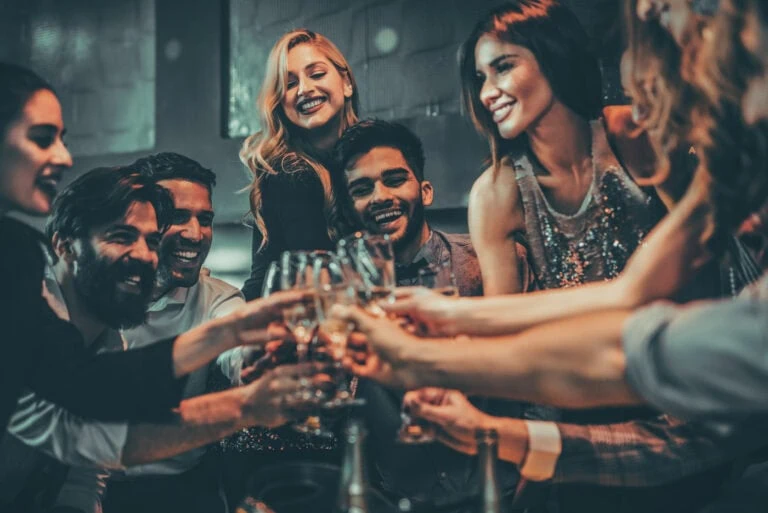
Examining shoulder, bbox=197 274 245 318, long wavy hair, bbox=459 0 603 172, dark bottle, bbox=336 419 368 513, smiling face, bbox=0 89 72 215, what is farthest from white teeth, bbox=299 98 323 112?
dark bottle, bbox=336 419 368 513

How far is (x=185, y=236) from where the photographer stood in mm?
3307

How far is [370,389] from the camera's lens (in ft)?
9.71

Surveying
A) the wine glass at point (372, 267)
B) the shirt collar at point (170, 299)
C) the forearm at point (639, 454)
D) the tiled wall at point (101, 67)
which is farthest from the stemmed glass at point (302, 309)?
the tiled wall at point (101, 67)

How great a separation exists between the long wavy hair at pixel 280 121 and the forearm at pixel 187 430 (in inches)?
22.8

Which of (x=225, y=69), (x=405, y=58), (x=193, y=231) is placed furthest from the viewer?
(x=225, y=69)

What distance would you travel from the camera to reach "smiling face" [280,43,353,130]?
311cm

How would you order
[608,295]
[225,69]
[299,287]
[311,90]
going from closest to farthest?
[608,295], [299,287], [311,90], [225,69]

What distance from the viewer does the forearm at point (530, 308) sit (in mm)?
2402

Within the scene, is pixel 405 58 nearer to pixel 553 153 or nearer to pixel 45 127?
pixel 553 153

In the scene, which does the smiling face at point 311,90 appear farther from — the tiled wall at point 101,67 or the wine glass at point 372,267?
the tiled wall at point 101,67

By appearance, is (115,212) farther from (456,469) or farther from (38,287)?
(456,469)

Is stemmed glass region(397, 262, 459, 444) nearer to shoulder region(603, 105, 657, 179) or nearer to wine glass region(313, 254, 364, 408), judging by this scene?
wine glass region(313, 254, 364, 408)

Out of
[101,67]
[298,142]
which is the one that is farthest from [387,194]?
[101,67]

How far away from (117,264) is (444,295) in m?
1.16
